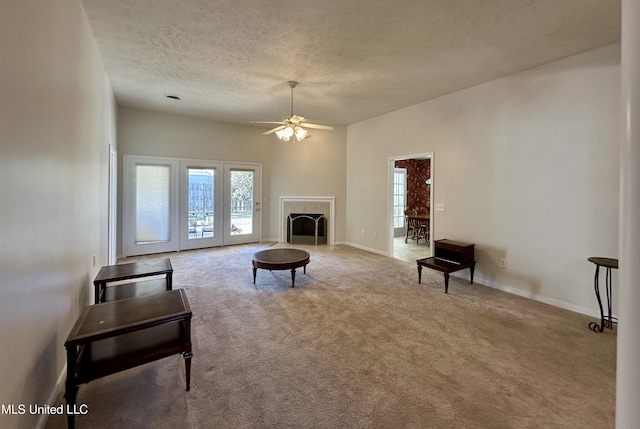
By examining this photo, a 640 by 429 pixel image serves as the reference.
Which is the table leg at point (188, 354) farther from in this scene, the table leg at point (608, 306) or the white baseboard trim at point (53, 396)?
the table leg at point (608, 306)

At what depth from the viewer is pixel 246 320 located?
9.89 feet

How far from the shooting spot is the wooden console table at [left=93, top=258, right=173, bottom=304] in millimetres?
2691

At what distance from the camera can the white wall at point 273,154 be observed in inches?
246

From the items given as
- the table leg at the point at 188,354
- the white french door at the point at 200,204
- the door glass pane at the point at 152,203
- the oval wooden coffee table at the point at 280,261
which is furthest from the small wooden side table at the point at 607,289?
the door glass pane at the point at 152,203

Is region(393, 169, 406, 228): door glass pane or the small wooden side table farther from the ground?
region(393, 169, 406, 228): door glass pane

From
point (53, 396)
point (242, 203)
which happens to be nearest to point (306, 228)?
point (242, 203)

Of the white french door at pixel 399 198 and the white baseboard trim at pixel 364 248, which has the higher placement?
the white french door at pixel 399 198

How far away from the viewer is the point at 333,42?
304cm

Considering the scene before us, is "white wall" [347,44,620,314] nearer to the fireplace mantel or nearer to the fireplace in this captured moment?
the fireplace mantel

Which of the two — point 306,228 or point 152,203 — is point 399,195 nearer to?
point 306,228

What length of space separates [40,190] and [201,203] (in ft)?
16.4

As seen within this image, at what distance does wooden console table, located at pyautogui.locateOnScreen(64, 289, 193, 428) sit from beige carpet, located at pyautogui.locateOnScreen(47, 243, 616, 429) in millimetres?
324

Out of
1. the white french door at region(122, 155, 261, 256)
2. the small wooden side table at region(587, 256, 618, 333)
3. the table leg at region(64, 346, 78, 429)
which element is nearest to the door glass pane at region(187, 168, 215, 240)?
the white french door at region(122, 155, 261, 256)

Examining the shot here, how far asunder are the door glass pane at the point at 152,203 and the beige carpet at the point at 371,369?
299 cm
